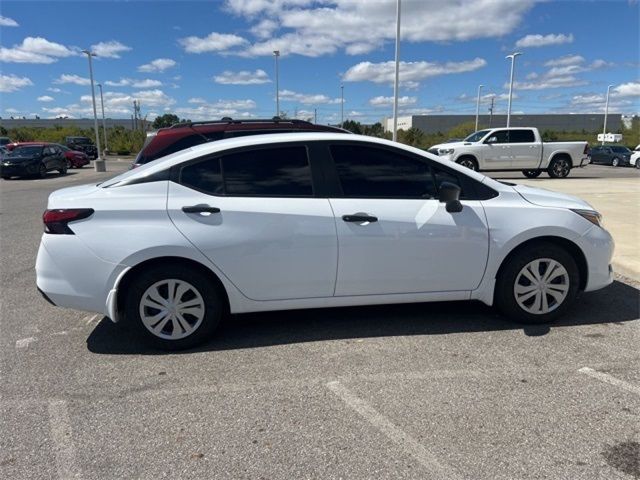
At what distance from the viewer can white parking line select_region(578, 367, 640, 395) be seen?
327cm

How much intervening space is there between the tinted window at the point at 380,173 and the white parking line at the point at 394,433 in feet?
5.11

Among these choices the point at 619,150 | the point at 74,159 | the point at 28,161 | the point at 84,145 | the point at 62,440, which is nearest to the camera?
the point at 62,440

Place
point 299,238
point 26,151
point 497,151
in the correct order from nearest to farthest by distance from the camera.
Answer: point 299,238 → point 497,151 → point 26,151

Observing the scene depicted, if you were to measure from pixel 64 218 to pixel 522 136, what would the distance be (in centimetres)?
1847

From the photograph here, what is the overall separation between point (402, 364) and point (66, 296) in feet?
8.45

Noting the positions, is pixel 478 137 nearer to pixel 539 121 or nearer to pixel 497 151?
pixel 497 151

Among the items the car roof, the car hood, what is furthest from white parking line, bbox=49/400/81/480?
the car hood

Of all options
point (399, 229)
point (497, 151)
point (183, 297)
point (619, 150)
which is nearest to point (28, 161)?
point (497, 151)

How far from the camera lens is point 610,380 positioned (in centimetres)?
339

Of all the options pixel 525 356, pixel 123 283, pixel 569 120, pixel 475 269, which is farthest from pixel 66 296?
pixel 569 120

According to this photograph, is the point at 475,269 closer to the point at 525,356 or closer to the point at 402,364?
the point at 525,356

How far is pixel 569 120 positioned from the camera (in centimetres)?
10906

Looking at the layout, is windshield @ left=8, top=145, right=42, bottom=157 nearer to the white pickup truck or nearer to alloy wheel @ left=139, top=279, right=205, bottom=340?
the white pickup truck

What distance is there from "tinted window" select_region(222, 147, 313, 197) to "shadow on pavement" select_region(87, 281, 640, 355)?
119 cm
